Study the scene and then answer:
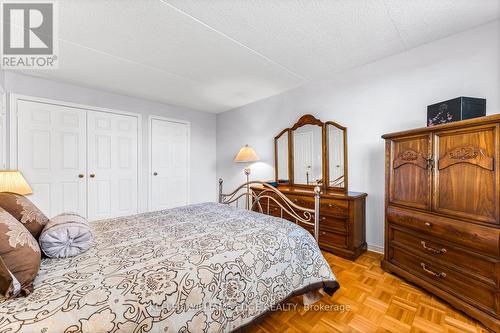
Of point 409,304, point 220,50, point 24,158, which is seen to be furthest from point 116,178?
point 409,304

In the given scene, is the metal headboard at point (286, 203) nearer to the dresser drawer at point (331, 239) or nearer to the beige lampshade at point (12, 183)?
the dresser drawer at point (331, 239)

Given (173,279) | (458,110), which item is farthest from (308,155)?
(173,279)

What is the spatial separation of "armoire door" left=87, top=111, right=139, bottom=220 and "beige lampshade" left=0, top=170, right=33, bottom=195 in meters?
1.21

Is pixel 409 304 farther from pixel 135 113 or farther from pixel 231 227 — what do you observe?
pixel 135 113

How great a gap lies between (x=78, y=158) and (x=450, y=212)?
4456mm

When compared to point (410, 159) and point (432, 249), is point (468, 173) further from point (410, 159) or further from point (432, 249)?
point (432, 249)

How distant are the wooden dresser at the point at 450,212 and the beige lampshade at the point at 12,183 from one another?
12.0 feet

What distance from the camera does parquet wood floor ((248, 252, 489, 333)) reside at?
1.45m

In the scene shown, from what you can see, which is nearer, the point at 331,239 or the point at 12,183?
the point at 12,183

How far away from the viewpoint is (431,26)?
1.96 metres

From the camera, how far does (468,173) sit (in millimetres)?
1582

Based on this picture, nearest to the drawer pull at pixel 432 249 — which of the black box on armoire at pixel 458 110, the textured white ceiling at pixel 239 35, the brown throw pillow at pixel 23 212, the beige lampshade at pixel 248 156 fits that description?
the black box on armoire at pixel 458 110

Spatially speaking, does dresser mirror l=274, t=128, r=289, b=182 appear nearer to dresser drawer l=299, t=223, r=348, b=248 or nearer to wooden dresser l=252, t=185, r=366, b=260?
wooden dresser l=252, t=185, r=366, b=260

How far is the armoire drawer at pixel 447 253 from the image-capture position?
57.1 inches
